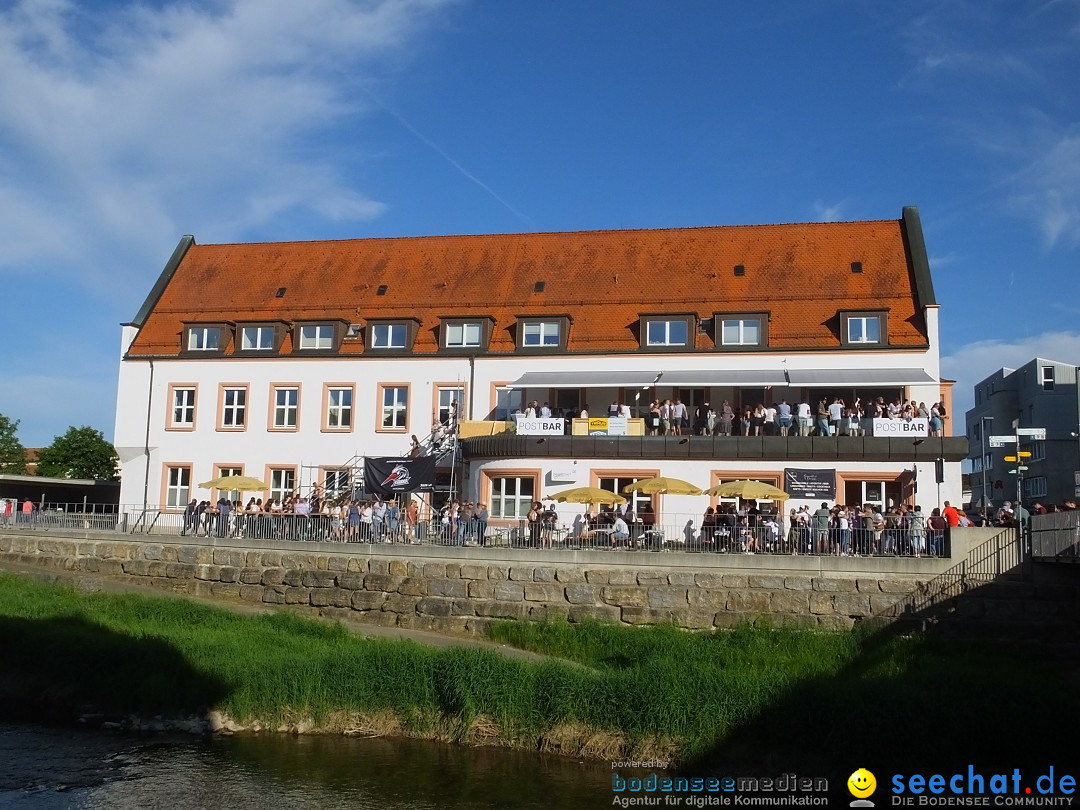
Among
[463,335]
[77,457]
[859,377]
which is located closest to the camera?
[859,377]

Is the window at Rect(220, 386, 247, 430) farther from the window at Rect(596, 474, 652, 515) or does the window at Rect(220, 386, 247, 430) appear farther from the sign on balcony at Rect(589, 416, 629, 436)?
the window at Rect(596, 474, 652, 515)

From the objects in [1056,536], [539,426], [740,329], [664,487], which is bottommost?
[1056,536]

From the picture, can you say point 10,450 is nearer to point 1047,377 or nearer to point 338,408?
point 338,408

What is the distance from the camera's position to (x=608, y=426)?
33531 millimetres

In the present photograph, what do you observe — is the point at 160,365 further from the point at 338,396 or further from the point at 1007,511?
the point at 1007,511

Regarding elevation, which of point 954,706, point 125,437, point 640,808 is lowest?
point 640,808

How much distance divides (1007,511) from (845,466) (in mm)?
5486

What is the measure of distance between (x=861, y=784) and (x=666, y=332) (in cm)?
2193

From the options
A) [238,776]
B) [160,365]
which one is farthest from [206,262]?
[238,776]

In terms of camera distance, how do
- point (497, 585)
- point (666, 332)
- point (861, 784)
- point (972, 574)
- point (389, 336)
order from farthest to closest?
point (389, 336) → point (666, 332) → point (497, 585) → point (972, 574) → point (861, 784)

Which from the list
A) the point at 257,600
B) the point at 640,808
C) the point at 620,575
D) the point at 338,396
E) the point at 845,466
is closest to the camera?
the point at 640,808

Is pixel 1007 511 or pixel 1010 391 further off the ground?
pixel 1010 391

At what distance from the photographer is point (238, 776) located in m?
17.3

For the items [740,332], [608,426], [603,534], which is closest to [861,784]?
[603,534]
